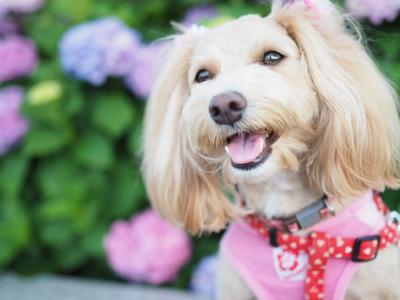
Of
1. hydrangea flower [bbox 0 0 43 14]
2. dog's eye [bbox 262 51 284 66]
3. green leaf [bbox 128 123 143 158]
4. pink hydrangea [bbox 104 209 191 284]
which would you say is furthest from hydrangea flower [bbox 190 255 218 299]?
hydrangea flower [bbox 0 0 43 14]

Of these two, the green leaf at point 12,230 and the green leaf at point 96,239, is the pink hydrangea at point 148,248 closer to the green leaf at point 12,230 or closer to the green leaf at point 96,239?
the green leaf at point 96,239

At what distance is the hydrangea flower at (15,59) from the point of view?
291 centimetres

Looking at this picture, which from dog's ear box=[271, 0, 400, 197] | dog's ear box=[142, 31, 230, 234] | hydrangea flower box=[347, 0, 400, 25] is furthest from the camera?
hydrangea flower box=[347, 0, 400, 25]

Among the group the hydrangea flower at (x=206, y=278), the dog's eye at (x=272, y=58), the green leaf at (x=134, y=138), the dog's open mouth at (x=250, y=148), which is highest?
the dog's eye at (x=272, y=58)

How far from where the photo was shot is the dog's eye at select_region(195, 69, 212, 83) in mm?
1735

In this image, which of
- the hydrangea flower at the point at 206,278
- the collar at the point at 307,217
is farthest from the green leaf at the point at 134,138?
the collar at the point at 307,217

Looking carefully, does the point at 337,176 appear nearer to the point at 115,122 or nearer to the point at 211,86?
the point at 211,86

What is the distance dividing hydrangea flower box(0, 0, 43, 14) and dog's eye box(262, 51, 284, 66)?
1671mm

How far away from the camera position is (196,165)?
1820 mm

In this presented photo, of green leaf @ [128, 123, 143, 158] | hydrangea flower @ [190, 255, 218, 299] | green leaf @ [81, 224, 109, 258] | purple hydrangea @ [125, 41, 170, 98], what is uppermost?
purple hydrangea @ [125, 41, 170, 98]

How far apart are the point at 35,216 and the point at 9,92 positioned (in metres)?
0.56

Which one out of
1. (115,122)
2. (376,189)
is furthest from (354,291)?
(115,122)

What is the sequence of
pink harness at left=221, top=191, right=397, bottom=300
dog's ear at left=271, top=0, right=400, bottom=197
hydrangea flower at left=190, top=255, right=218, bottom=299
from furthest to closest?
hydrangea flower at left=190, top=255, right=218, bottom=299 → pink harness at left=221, top=191, right=397, bottom=300 → dog's ear at left=271, top=0, right=400, bottom=197

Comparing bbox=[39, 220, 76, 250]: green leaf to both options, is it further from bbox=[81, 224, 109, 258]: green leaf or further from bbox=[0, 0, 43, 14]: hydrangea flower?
bbox=[0, 0, 43, 14]: hydrangea flower
